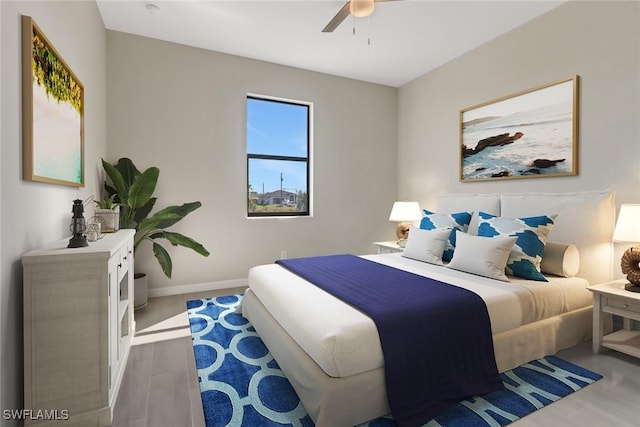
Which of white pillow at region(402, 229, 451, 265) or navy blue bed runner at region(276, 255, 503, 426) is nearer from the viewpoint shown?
navy blue bed runner at region(276, 255, 503, 426)

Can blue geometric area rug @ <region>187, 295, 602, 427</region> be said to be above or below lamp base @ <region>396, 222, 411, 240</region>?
below

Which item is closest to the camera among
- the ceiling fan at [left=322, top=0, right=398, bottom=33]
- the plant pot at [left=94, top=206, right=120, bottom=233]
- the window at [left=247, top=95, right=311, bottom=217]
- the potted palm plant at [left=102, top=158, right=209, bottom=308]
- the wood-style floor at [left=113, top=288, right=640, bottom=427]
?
the wood-style floor at [left=113, top=288, right=640, bottom=427]

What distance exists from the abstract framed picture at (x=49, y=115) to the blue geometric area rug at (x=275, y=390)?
4.94ft

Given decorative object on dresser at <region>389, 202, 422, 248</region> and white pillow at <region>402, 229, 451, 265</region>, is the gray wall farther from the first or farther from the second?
white pillow at <region>402, 229, 451, 265</region>

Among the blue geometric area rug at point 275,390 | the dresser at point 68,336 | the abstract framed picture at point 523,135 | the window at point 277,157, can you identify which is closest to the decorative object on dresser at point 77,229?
the dresser at point 68,336

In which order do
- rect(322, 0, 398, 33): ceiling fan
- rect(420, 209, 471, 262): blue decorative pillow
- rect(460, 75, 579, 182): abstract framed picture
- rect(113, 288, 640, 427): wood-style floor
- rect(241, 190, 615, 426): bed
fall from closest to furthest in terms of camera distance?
rect(241, 190, 615, 426): bed
rect(113, 288, 640, 427): wood-style floor
rect(322, 0, 398, 33): ceiling fan
rect(460, 75, 579, 182): abstract framed picture
rect(420, 209, 471, 262): blue decorative pillow

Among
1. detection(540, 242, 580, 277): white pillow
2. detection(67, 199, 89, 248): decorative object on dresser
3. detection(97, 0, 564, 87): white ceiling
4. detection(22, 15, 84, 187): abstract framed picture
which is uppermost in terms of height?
detection(97, 0, 564, 87): white ceiling

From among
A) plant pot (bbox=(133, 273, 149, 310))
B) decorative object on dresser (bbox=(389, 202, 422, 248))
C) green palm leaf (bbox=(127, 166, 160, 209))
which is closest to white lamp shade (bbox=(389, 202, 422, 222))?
decorative object on dresser (bbox=(389, 202, 422, 248))

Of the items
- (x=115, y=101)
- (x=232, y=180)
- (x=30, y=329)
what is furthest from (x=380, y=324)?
(x=115, y=101)

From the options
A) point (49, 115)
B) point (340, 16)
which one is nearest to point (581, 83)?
point (340, 16)

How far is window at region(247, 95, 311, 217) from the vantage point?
13.7ft

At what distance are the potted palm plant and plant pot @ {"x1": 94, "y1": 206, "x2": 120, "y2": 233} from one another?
54cm

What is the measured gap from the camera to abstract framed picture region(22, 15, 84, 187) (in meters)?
1.57

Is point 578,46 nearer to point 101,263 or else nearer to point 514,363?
point 514,363
